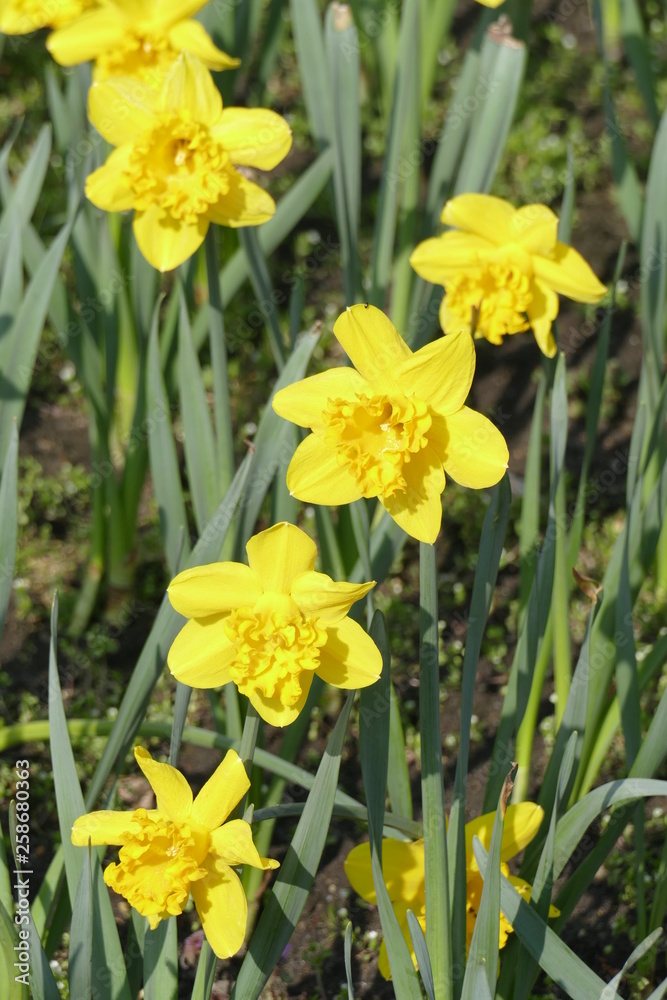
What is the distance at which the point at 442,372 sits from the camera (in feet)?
4.70

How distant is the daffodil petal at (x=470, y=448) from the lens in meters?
1.44

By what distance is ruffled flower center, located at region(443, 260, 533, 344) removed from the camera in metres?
2.00

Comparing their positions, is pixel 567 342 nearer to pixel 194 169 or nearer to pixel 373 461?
pixel 194 169

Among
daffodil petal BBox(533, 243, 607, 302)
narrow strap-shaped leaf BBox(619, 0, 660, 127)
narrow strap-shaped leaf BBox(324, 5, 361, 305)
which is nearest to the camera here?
daffodil petal BBox(533, 243, 607, 302)

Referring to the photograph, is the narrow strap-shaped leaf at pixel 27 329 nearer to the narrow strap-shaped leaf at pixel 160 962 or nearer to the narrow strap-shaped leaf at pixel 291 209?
the narrow strap-shaped leaf at pixel 291 209

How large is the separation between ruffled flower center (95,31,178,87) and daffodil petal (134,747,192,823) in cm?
151

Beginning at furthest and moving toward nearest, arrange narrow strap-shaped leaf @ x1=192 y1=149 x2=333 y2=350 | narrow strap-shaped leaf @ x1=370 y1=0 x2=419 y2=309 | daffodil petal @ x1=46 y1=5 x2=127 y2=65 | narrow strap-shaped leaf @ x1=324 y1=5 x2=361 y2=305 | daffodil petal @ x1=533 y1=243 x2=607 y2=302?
narrow strap-shaped leaf @ x1=370 y1=0 x2=419 y2=309 < narrow strap-shaped leaf @ x1=192 y1=149 x2=333 y2=350 < narrow strap-shaped leaf @ x1=324 y1=5 x2=361 y2=305 < daffodil petal @ x1=46 y1=5 x2=127 y2=65 < daffodil petal @ x1=533 y1=243 x2=607 y2=302

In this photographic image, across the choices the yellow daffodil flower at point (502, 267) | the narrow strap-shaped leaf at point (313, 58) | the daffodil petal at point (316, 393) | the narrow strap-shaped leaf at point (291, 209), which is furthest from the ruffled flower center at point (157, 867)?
the narrow strap-shaped leaf at point (313, 58)

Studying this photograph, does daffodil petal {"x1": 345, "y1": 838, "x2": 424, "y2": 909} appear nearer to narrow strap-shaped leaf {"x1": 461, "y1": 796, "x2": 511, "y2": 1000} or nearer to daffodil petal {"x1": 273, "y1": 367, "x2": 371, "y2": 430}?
narrow strap-shaped leaf {"x1": 461, "y1": 796, "x2": 511, "y2": 1000}

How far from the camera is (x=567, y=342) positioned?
3463mm

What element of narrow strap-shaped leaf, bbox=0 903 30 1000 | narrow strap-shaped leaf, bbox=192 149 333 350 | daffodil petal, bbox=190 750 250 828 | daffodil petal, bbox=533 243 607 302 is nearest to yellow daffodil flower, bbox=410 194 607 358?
daffodil petal, bbox=533 243 607 302

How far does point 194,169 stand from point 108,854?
1467 millimetres

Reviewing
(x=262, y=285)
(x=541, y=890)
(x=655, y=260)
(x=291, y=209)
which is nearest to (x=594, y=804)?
(x=541, y=890)

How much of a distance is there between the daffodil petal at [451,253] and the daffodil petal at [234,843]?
116cm
